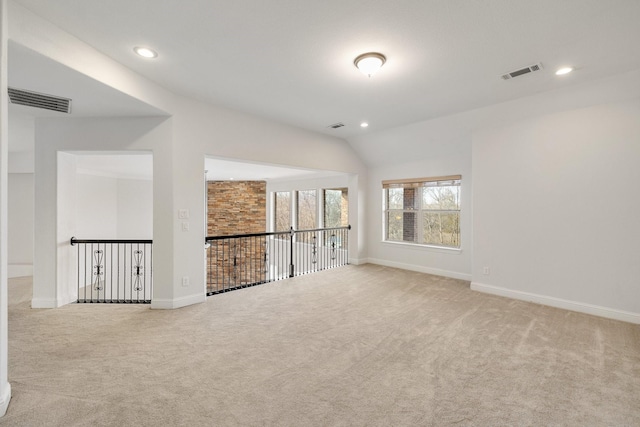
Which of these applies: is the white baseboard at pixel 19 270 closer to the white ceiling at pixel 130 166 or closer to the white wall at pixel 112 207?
the white wall at pixel 112 207

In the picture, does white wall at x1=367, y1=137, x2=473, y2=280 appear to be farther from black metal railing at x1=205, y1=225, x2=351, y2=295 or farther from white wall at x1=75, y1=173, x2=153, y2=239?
white wall at x1=75, y1=173, x2=153, y2=239

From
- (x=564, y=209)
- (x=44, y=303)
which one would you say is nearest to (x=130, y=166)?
(x=44, y=303)

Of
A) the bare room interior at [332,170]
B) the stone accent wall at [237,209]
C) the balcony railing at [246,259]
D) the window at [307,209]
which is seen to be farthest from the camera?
the stone accent wall at [237,209]

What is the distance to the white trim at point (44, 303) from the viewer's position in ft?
12.0

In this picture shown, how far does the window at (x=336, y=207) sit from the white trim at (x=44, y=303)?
19.3ft

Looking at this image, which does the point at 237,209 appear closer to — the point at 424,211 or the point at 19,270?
the point at 19,270

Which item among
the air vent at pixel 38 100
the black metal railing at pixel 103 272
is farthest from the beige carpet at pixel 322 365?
the air vent at pixel 38 100

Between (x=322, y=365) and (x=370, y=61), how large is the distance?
107 inches

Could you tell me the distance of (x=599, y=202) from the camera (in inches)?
136

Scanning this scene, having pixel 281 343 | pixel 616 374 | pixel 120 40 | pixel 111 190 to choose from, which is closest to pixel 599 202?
pixel 616 374

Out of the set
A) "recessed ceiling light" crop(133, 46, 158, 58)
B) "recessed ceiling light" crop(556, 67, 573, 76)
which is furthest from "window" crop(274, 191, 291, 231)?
"recessed ceiling light" crop(556, 67, 573, 76)

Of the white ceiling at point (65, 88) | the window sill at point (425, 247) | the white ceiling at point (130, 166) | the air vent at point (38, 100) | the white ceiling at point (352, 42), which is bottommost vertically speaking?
the window sill at point (425, 247)

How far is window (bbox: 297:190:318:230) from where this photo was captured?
344 inches

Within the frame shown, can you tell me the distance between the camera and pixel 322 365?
236cm
